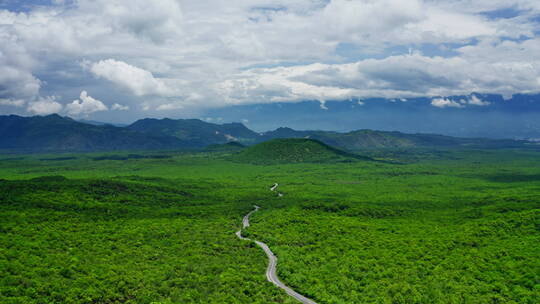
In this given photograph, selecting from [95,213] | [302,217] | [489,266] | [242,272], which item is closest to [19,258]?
[242,272]

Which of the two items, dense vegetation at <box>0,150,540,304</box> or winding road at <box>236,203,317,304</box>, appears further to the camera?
winding road at <box>236,203,317,304</box>

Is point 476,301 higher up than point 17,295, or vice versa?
point 17,295

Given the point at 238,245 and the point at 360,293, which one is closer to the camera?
the point at 360,293

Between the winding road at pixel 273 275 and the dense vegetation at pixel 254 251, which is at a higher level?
the dense vegetation at pixel 254 251

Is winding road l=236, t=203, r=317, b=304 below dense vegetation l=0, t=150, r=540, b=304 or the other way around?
below

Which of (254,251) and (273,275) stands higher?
(254,251)

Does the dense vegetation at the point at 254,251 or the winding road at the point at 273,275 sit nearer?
the dense vegetation at the point at 254,251

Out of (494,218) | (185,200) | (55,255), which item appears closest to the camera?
(55,255)

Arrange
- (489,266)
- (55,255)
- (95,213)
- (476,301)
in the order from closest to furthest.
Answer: (476,301), (55,255), (489,266), (95,213)

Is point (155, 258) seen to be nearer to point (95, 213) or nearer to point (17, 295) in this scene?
point (17, 295)

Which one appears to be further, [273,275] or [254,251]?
[254,251]

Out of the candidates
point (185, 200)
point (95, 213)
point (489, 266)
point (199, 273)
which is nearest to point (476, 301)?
point (489, 266)
